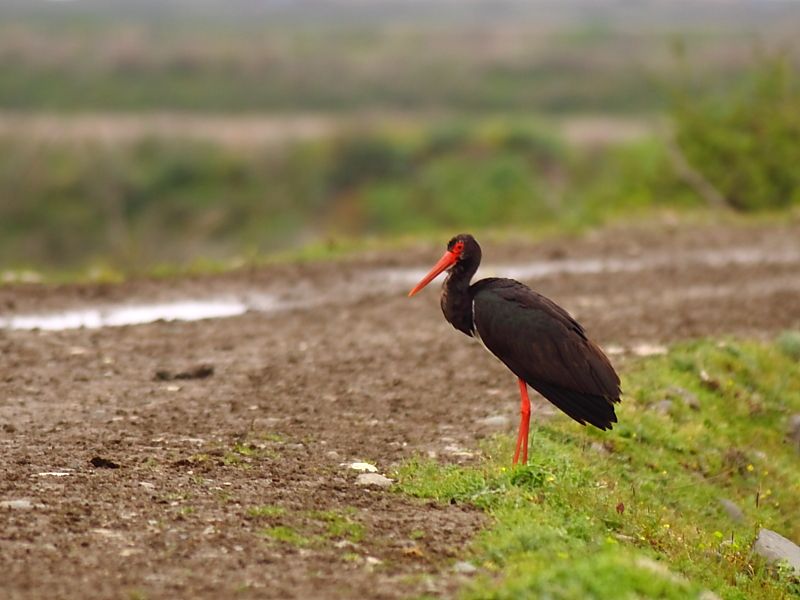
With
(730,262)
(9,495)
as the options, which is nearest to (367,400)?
(9,495)

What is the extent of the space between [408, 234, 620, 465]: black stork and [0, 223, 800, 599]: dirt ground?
2.70 feet

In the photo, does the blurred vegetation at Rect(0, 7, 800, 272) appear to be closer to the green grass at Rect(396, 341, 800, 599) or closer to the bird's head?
the green grass at Rect(396, 341, 800, 599)

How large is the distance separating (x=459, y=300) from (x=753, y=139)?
57.9ft

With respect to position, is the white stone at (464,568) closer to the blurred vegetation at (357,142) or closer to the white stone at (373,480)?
the white stone at (373,480)

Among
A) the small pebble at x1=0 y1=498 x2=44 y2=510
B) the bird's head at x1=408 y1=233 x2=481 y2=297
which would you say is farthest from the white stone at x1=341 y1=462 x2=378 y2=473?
the small pebble at x1=0 y1=498 x2=44 y2=510

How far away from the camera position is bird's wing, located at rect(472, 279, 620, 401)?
269 inches

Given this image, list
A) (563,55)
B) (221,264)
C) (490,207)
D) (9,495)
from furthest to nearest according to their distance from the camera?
(563,55)
(490,207)
(221,264)
(9,495)

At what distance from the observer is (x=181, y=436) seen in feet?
24.8

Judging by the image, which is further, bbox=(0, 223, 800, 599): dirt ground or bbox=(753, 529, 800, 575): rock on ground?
bbox=(753, 529, 800, 575): rock on ground

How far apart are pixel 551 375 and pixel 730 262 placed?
8.39m

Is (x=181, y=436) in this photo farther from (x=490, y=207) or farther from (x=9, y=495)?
(x=490, y=207)

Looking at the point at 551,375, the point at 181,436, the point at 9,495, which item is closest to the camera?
the point at 9,495

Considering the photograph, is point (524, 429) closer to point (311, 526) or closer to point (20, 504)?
point (311, 526)

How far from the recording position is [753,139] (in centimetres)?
2356
